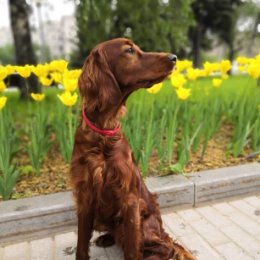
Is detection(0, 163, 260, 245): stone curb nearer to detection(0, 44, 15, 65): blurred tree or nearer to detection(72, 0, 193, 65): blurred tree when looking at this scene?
detection(72, 0, 193, 65): blurred tree

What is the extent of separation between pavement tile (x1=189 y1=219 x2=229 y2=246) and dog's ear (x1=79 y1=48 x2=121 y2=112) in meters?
1.41

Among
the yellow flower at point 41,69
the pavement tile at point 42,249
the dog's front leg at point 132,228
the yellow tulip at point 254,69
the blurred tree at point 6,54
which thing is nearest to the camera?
the dog's front leg at point 132,228

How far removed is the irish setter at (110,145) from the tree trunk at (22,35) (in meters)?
6.47

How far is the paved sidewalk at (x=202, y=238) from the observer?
2.52 meters

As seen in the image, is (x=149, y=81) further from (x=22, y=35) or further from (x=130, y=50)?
(x=22, y=35)

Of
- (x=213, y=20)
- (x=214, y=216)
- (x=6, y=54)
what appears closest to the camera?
(x=214, y=216)

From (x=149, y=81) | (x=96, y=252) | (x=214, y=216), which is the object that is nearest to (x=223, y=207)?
(x=214, y=216)

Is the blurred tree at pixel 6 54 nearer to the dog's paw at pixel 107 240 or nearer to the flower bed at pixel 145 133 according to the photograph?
the flower bed at pixel 145 133

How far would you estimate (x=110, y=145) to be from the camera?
2045 mm

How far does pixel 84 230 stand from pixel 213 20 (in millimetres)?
25181

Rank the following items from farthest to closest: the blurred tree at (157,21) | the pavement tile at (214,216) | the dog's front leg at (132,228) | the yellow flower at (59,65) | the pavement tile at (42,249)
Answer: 1. the blurred tree at (157,21)
2. the yellow flower at (59,65)
3. the pavement tile at (214,216)
4. the pavement tile at (42,249)
5. the dog's front leg at (132,228)

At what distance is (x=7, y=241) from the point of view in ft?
8.95

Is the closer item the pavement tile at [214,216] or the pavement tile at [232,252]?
the pavement tile at [232,252]

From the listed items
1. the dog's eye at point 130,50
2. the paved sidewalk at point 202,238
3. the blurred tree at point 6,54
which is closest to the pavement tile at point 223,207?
the paved sidewalk at point 202,238
